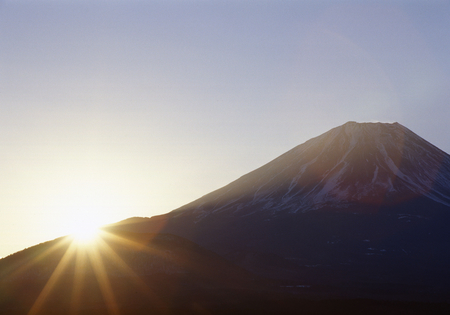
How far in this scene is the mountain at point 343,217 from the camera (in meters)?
111

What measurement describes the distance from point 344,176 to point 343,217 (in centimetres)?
2494

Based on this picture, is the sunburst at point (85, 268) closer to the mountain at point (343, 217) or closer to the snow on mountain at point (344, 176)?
the mountain at point (343, 217)

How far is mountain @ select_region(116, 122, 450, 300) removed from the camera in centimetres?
11119

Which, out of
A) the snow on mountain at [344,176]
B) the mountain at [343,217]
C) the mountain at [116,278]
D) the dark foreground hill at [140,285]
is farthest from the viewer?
the snow on mountain at [344,176]

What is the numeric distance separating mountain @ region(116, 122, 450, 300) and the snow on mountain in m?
0.32

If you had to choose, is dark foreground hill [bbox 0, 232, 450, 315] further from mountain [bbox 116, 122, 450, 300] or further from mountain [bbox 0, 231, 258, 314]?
mountain [bbox 116, 122, 450, 300]

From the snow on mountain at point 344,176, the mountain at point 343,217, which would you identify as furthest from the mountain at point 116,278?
the snow on mountain at point 344,176

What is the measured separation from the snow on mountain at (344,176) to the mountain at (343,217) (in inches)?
12.6

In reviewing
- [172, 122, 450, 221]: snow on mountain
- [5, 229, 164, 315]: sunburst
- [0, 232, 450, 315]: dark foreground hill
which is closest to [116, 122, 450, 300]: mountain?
[172, 122, 450, 221]: snow on mountain

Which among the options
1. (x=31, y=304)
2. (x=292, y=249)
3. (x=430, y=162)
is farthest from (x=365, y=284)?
(x=430, y=162)

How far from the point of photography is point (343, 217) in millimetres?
150500

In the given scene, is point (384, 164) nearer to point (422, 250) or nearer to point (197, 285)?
point (422, 250)

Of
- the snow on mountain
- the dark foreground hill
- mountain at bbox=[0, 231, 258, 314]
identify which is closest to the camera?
the dark foreground hill

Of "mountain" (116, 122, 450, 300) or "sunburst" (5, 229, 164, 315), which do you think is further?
"mountain" (116, 122, 450, 300)
